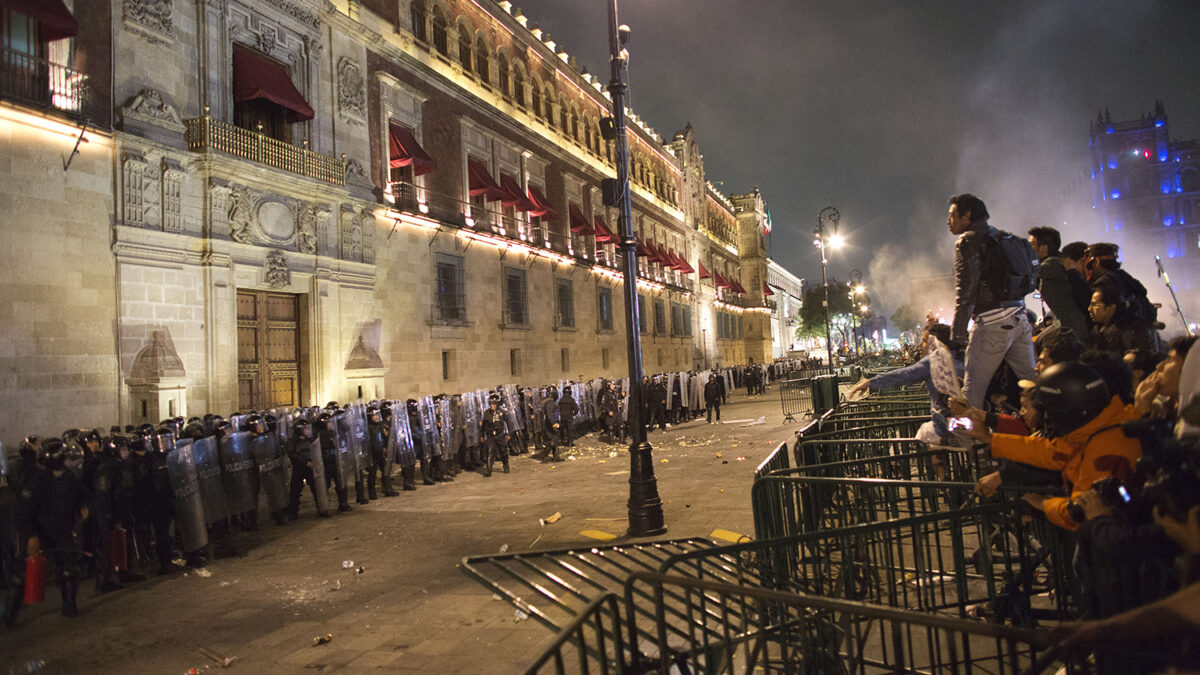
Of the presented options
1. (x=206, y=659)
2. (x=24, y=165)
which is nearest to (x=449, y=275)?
(x=24, y=165)

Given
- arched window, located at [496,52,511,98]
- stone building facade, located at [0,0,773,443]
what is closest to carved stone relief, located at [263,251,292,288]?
stone building facade, located at [0,0,773,443]

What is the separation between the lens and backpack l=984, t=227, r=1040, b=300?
4488mm

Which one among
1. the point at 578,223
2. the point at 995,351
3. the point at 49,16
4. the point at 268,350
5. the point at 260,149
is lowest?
the point at 995,351

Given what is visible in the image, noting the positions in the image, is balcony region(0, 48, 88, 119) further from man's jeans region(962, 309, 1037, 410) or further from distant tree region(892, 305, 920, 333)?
distant tree region(892, 305, 920, 333)

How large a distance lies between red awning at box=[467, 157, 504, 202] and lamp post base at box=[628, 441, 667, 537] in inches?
701

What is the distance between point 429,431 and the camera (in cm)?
1313

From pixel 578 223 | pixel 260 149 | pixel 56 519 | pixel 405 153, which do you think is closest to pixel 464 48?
pixel 405 153

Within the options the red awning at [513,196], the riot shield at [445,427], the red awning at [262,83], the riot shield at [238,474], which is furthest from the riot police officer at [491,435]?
the red awning at [513,196]

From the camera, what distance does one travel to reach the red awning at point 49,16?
10.5 metres

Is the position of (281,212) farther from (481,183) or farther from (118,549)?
(118,549)

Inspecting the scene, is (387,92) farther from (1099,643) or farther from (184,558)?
(1099,643)

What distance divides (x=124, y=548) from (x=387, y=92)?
16.4 metres

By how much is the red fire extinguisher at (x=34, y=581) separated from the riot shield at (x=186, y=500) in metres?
1.63

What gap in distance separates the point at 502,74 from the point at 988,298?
25939 millimetres
